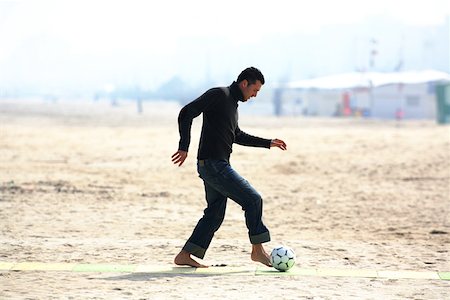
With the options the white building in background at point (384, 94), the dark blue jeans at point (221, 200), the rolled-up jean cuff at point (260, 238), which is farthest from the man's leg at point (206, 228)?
the white building in background at point (384, 94)

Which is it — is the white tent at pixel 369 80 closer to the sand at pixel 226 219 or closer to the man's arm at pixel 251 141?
the sand at pixel 226 219

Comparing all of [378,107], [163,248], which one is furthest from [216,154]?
[378,107]

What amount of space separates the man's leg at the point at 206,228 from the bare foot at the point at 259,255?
1.20 ft

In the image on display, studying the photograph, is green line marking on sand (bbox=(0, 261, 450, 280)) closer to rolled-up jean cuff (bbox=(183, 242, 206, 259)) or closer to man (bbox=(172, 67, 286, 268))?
rolled-up jean cuff (bbox=(183, 242, 206, 259))

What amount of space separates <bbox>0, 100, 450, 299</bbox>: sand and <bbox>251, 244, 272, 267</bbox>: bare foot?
14.9 inches

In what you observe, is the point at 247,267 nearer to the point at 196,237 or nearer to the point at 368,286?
the point at 196,237

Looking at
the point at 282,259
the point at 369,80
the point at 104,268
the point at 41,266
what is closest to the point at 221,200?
the point at 282,259

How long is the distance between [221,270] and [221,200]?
0.59m

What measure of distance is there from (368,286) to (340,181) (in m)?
10.7

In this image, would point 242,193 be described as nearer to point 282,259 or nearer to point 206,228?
point 206,228

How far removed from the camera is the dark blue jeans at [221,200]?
294 inches

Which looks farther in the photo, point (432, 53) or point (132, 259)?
point (432, 53)

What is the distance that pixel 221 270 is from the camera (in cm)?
774

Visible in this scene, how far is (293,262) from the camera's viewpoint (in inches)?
304
